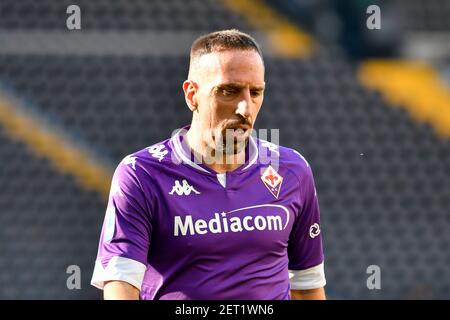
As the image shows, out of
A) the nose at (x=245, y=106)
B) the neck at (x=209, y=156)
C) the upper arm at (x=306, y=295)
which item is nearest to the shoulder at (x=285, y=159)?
the neck at (x=209, y=156)

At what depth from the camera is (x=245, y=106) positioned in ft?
7.16

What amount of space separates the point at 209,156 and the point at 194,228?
0.24m

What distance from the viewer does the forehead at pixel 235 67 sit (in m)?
2.19

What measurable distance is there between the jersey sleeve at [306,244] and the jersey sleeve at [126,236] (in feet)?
1.61

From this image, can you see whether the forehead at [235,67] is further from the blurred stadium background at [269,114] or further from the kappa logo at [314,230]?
the blurred stadium background at [269,114]

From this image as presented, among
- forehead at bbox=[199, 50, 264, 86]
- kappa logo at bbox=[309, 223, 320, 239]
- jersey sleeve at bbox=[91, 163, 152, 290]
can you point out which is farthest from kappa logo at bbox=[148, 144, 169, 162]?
kappa logo at bbox=[309, 223, 320, 239]

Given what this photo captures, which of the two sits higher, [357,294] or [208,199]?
[208,199]

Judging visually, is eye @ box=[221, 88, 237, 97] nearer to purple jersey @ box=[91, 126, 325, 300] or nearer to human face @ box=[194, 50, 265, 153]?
human face @ box=[194, 50, 265, 153]

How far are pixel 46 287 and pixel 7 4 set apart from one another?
1.48 meters

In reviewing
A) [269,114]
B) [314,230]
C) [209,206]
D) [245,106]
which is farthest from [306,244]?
[269,114]

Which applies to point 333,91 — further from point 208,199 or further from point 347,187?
point 208,199
